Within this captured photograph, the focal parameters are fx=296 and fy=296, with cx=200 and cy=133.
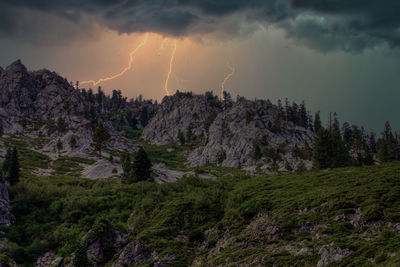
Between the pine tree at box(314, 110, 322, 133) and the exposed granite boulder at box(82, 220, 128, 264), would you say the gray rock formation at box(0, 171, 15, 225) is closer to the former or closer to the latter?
the exposed granite boulder at box(82, 220, 128, 264)

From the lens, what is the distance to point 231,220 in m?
40.7

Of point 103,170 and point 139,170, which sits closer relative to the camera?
point 139,170

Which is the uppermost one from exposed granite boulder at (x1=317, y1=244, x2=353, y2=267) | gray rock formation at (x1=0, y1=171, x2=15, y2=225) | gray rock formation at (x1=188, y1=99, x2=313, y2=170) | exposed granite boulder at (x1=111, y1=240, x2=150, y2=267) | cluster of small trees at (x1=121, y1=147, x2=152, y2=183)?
gray rock formation at (x1=188, y1=99, x2=313, y2=170)

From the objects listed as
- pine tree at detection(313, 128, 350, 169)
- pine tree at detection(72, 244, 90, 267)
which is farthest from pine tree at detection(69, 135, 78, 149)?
pine tree at detection(72, 244, 90, 267)

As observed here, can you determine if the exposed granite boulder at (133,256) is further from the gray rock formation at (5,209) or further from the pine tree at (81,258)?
the gray rock formation at (5,209)

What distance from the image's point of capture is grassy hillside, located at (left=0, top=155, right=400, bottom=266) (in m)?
27.5

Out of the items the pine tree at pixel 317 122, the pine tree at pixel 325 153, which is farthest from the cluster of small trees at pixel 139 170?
the pine tree at pixel 317 122

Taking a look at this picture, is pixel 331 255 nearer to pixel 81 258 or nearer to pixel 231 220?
pixel 231 220

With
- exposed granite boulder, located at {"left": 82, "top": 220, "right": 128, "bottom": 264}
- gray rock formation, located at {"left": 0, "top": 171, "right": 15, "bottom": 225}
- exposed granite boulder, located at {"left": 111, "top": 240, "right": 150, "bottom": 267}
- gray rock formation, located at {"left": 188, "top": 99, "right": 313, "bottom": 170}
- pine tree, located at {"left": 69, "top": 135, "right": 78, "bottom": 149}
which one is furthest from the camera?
gray rock formation, located at {"left": 188, "top": 99, "right": 313, "bottom": 170}

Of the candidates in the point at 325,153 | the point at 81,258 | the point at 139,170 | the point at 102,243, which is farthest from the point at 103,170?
the point at 81,258

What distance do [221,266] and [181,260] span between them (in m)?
7.05

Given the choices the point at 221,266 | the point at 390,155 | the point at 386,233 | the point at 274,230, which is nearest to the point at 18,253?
the point at 221,266

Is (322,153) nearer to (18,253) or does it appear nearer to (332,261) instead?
(332,261)

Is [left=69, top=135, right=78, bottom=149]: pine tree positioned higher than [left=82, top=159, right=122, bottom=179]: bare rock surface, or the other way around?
[left=69, top=135, right=78, bottom=149]: pine tree
